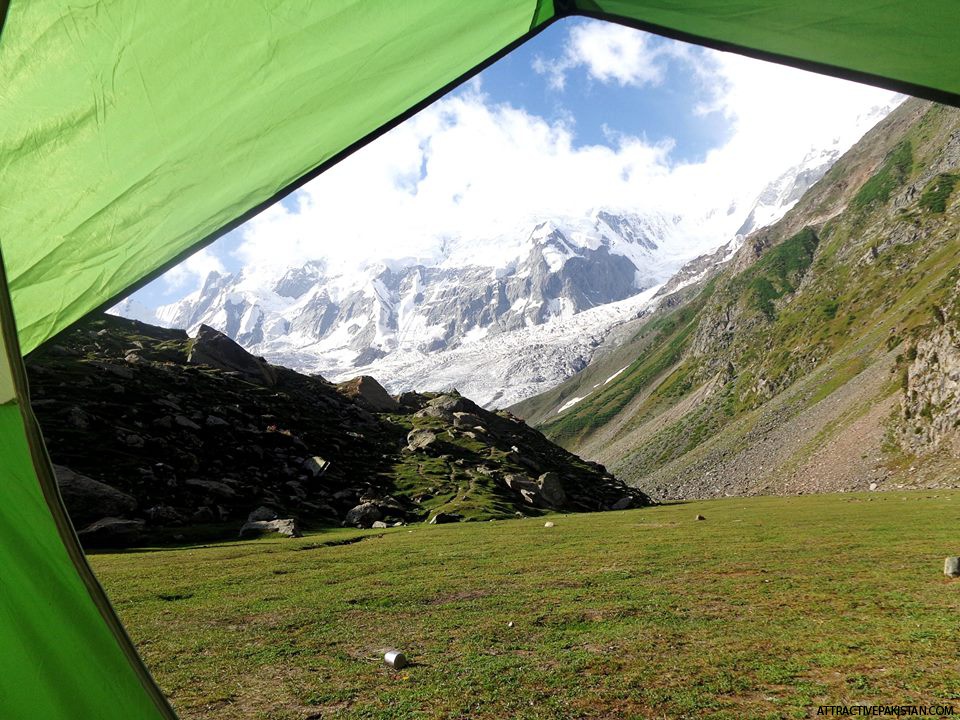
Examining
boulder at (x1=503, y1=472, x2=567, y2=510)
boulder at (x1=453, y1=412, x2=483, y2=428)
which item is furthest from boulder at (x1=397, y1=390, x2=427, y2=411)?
boulder at (x1=503, y1=472, x2=567, y2=510)

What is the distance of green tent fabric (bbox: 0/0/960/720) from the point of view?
11.8 ft

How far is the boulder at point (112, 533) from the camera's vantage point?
96.9ft

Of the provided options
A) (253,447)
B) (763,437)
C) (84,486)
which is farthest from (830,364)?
(84,486)

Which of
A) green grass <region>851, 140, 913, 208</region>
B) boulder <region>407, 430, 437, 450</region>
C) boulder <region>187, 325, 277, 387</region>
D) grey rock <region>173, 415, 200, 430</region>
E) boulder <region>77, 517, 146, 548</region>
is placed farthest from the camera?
green grass <region>851, 140, 913, 208</region>

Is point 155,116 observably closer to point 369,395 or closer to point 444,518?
point 444,518

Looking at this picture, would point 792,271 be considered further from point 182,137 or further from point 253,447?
point 182,137

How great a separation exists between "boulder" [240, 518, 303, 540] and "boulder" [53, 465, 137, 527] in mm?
6951

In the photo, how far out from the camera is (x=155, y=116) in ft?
14.6

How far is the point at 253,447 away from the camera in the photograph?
47969 millimetres

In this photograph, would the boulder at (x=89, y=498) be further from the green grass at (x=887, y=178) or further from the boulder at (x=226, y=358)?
the green grass at (x=887, y=178)

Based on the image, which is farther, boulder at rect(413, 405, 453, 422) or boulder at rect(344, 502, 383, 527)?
boulder at rect(413, 405, 453, 422)

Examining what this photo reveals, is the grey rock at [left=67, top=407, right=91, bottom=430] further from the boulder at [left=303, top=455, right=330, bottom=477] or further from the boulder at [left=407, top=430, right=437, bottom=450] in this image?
the boulder at [left=407, top=430, right=437, bottom=450]

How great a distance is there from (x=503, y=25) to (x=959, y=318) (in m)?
85.2

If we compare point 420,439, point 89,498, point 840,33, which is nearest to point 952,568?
point 840,33
